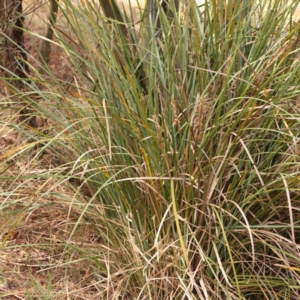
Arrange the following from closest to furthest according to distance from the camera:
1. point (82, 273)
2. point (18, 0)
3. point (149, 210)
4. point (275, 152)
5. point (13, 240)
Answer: point (275, 152) → point (149, 210) → point (82, 273) → point (13, 240) → point (18, 0)

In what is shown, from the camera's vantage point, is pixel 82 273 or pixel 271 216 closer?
pixel 271 216

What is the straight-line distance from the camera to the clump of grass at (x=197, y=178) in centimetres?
253

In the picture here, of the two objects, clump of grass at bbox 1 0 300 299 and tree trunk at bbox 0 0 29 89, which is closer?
clump of grass at bbox 1 0 300 299

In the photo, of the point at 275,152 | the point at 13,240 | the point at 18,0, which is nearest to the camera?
the point at 275,152

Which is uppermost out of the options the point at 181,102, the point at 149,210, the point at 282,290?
the point at 181,102

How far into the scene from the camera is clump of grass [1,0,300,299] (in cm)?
253

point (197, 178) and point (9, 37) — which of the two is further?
point (9, 37)

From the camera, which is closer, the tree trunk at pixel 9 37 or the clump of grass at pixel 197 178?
the clump of grass at pixel 197 178

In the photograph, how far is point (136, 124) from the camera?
2.67m

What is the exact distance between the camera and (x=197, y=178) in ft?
8.48

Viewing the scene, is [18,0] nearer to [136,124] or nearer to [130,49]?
[130,49]

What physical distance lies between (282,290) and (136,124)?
949 mm

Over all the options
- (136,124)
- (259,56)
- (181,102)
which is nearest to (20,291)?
(136,124)

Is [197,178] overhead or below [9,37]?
below
